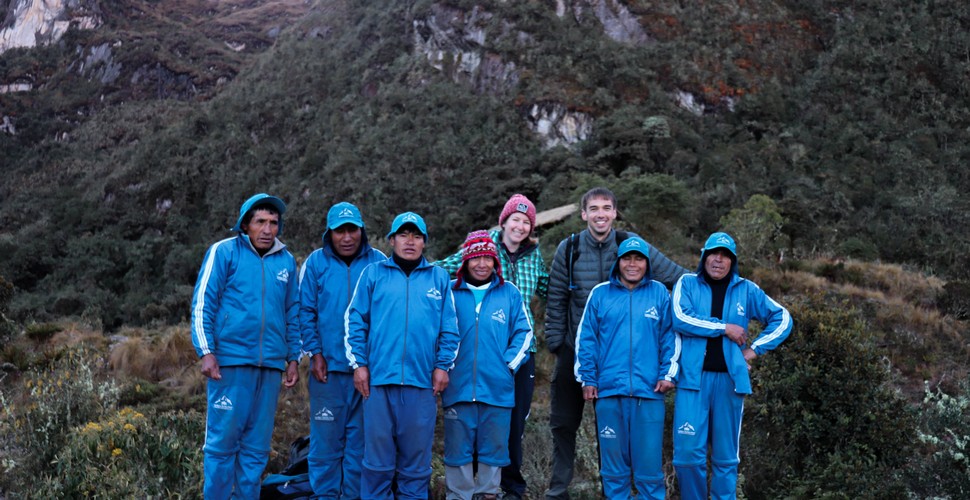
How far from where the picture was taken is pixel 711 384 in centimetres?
428

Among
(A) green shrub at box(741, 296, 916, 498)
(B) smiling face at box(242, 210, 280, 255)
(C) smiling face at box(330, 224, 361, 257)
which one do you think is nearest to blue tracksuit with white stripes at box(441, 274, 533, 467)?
(C) smiling face at box(330, 224, 361, 257)

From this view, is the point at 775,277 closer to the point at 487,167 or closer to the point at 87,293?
the point at 487,167

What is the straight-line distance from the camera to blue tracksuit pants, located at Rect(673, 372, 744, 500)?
4.20m

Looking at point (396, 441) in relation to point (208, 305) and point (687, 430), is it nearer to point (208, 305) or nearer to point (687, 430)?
point (208, 305)

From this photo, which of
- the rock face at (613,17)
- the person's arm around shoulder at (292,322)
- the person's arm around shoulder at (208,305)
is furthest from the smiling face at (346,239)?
the rock face at (613,17)

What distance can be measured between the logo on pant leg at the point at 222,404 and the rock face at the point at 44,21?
92284mm

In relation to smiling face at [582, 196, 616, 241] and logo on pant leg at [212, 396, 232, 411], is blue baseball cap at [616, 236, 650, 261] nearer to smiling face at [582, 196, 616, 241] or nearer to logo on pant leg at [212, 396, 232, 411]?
smiling face at [582, 196, 616, 241]

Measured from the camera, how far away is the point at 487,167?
34.0m

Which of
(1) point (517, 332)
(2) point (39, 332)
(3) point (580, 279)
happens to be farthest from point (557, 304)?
(2) point (39, 332)

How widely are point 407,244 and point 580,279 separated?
4.10 feet

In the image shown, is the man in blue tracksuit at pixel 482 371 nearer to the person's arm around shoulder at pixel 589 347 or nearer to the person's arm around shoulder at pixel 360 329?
the person's arm around shoulder at pixel 589 347

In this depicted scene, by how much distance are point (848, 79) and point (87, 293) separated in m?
39.1

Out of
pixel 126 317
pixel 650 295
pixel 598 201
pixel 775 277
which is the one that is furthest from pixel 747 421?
pixel 126 317

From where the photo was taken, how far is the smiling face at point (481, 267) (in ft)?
14.6
